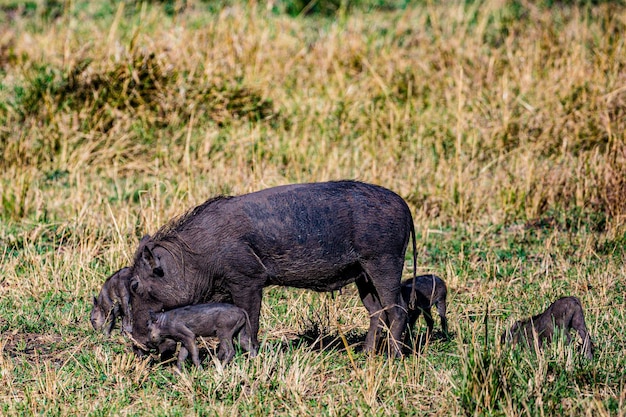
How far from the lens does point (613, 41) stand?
1204 centimetres

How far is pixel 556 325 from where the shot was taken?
5.73 meters

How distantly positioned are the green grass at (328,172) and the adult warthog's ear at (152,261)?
498mm

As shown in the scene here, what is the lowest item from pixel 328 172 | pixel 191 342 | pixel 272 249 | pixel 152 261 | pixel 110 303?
pixel 328 172

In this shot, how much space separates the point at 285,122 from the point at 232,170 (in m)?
1.41

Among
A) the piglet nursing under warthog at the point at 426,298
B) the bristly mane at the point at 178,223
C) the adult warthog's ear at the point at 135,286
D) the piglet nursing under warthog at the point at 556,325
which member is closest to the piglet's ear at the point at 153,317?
the adult warthog's ear at the point at 135,286

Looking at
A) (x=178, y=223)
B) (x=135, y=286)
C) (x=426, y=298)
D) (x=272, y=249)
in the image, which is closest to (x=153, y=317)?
(x=135, y=286)

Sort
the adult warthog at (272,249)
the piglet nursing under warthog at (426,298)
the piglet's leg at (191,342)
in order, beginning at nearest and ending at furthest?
the piglet's leg at (191,342) < the adult warthog at (272,249) < the piglet nursing under warthog at (426,298)

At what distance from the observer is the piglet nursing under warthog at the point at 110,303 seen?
6.23 meters

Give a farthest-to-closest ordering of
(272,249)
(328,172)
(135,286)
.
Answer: (328,172) < (135,286) < (272,249)

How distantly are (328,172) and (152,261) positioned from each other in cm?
427

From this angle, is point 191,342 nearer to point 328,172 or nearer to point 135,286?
point 135,286

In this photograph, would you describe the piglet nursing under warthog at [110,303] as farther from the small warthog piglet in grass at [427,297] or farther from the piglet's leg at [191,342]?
the small warthog piglet in grass at [427,297]

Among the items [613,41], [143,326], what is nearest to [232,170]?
[143,326]

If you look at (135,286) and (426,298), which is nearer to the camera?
(135,286)
